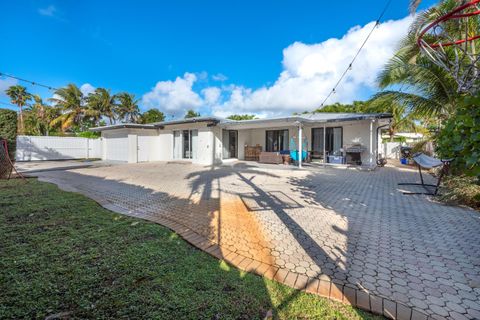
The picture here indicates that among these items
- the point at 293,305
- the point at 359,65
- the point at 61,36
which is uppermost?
the point at 61,36

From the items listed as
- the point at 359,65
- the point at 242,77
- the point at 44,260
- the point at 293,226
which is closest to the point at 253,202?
the point at 293,226

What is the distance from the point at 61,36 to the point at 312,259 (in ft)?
63.9

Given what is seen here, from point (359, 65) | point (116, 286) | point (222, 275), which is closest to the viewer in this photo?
point (116, 286)

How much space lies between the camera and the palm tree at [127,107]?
95.4 feet

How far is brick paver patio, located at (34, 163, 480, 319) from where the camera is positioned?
7.91 feet

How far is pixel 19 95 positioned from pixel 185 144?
28959 mm

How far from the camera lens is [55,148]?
20781mm

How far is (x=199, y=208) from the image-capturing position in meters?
5.39

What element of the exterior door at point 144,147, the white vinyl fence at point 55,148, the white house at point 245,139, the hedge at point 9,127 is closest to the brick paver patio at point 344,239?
the hedge at point 9,127

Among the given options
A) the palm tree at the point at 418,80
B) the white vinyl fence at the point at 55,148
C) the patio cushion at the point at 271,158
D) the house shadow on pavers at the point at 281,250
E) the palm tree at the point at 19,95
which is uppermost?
the palm tree at the point at 19,95

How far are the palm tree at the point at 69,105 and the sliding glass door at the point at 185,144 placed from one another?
16.5 m

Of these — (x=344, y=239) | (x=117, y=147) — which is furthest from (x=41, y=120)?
(x=344, y=239)

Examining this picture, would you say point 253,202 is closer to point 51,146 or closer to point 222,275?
point 222,275

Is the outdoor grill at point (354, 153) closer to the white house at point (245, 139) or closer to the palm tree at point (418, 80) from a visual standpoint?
the white house at point (245, 139)
